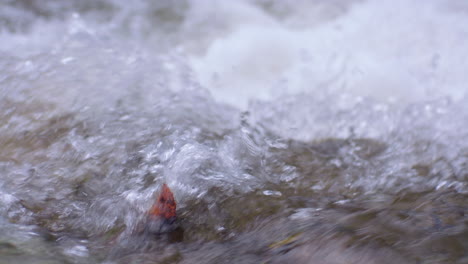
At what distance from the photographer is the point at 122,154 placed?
3350mm

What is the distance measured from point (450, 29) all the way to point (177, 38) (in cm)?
285

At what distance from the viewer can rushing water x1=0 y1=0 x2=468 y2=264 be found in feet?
8.36

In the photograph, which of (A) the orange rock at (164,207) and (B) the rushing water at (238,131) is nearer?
(B) the rushing water at (238,131)

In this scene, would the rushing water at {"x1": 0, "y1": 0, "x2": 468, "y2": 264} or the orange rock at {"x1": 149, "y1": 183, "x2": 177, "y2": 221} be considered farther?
the orange rock at {"x1": 149, "y1": 183, "x2": 177, "y2": 221}

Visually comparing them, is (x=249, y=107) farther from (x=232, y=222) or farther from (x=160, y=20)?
(x=160, y=20)

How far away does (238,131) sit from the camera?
371 centimetres

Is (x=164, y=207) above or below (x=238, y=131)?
below

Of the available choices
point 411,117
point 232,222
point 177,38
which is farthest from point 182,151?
point 177,38

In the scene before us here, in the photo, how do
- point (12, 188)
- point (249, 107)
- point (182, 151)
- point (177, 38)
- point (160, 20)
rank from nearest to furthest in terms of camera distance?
1. point (12, 188)
2. point (182, 151)
3. point (249, 107)
4. point (177, 38)
5. point (160, 20)

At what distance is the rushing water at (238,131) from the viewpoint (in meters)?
2.55

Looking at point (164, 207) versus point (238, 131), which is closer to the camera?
point (164, 207)

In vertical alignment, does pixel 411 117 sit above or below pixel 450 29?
below

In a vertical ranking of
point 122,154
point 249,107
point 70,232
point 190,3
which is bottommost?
point 70,232

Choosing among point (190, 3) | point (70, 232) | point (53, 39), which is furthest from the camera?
point (190, 3)
